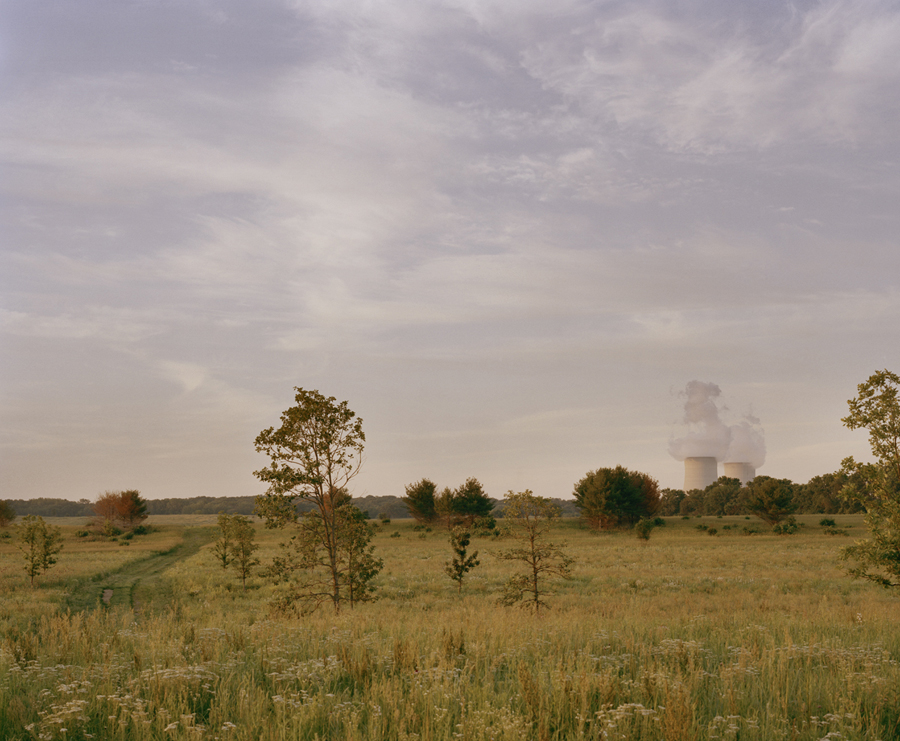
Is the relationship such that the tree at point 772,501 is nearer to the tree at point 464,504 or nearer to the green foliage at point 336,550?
the tree at point 464,504

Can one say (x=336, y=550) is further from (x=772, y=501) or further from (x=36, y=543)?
(x=772, y=501)

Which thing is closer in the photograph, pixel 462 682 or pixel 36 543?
pixel 462 682

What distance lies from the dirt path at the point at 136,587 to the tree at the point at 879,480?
2100cm

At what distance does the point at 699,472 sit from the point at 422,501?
82513 mm

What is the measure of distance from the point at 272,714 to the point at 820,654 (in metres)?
6.37

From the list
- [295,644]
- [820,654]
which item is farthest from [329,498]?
[820,654]

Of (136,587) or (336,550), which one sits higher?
(336,550)

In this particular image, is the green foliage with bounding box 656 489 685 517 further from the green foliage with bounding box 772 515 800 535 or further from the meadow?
the meadow

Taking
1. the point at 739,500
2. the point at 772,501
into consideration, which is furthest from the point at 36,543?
the point at 739,500

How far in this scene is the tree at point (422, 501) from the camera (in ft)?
288

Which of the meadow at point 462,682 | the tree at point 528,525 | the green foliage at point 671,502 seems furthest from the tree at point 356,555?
the green foliage at point 671,502

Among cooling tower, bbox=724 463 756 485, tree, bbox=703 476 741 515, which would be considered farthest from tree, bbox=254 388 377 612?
cooling tower, bbox=724 463 756 485

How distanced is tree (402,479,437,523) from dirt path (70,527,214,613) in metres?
36.6

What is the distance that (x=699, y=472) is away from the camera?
143 meters
